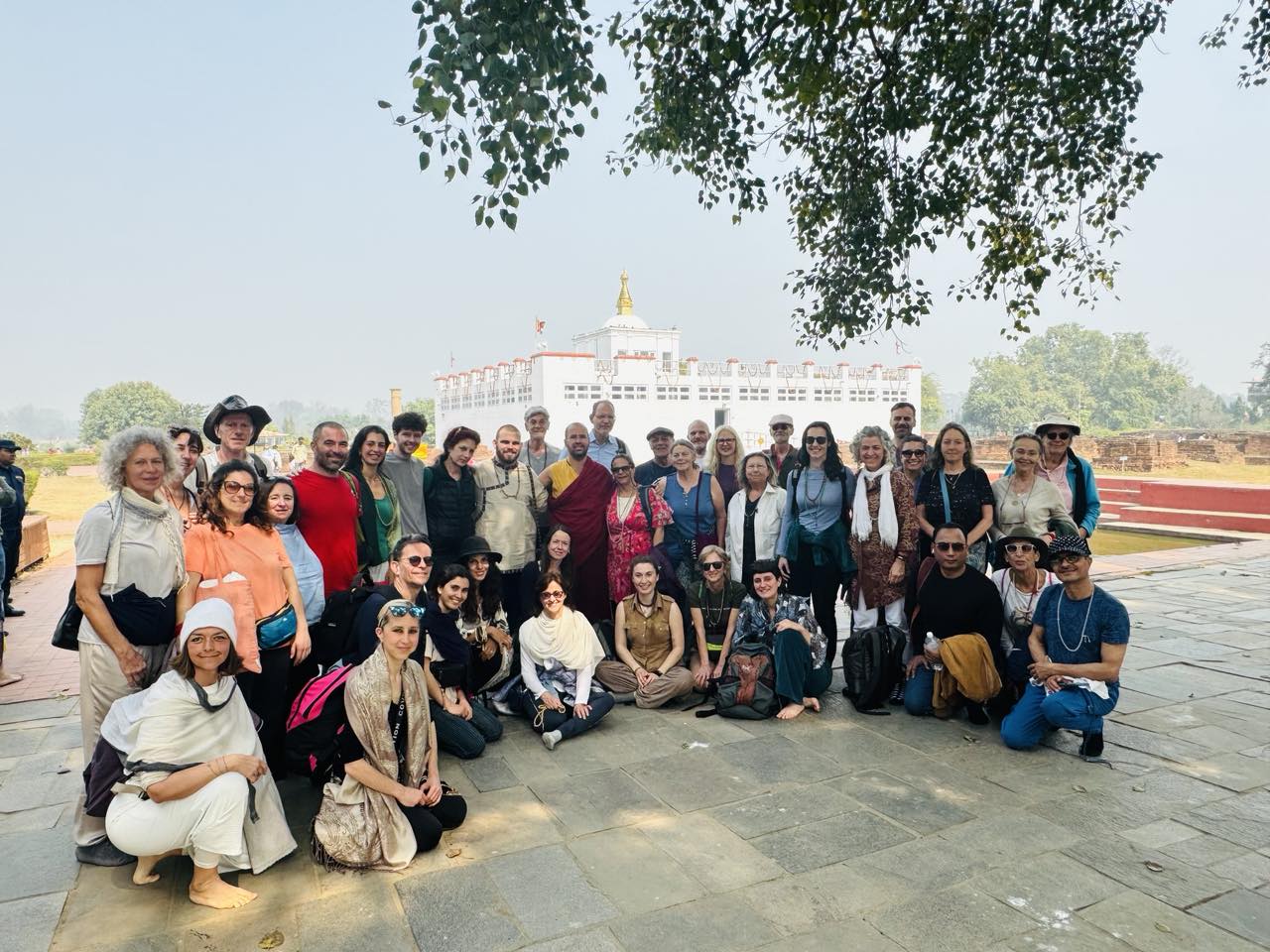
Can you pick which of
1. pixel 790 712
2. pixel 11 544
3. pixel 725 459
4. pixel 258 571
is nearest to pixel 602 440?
pixel 725 459

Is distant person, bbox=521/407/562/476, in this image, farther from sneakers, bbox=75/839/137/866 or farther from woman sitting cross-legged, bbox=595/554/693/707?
sneakers, bbox=75/839/137/866

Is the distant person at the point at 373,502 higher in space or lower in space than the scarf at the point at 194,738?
higher

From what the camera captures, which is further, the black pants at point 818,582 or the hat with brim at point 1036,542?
the black pants at point 818,582

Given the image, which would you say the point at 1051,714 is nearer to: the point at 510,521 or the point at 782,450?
the point at 782,450

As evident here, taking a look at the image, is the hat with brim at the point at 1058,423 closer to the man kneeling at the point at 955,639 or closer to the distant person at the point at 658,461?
the man kneeling at the point at 955,639

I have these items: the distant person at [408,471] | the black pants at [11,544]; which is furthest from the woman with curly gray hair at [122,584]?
the black pants at [11,544]

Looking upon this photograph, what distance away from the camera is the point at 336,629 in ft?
12.5

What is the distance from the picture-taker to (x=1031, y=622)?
4199 millimetres

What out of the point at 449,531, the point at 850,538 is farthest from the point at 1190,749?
the point at 449,531

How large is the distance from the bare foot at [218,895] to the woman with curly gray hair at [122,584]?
52cm

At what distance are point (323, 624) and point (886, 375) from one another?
2184 inches

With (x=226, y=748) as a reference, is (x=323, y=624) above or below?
above

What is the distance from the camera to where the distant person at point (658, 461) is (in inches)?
225

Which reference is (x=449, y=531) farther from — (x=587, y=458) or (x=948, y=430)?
(x=948, y=430)
